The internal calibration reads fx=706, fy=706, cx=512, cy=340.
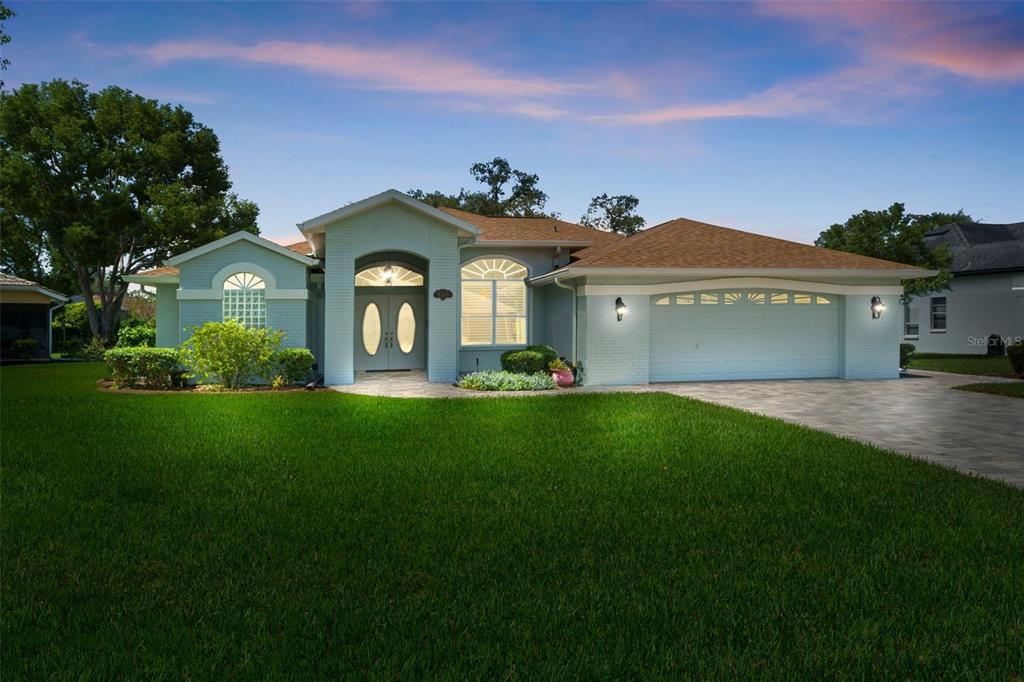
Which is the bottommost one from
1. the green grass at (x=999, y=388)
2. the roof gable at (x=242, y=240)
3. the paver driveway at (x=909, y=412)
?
the paver driveway at (x=909, y=412)

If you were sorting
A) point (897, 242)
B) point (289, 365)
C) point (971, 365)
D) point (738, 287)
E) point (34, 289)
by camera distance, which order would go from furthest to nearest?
point (897, 242) < point (34, 289) < point (971, 365) < point (738, 287) < point (289, 365)

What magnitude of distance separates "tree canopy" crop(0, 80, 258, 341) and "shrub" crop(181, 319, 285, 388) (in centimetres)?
1542

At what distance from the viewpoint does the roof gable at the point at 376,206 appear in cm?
1606

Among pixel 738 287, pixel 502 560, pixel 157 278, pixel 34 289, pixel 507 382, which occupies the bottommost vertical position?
pixel 502 560

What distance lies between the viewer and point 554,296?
19.4 metres

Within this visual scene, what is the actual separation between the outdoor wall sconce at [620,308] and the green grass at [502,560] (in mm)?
7584

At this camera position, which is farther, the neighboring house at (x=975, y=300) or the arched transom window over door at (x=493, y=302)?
the neighboring house at (x=975, y=300)

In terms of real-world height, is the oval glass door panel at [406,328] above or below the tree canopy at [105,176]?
below

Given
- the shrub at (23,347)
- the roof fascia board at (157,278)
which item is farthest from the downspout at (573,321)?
the shrub at (23,347)

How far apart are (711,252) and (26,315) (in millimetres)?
26876

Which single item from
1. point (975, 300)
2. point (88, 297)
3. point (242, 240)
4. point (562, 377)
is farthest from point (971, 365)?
point (88, 297)

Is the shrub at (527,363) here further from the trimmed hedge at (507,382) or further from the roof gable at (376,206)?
the roof gable at (376,206)

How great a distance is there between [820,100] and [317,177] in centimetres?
1506

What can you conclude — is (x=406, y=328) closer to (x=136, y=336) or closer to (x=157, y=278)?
(x=157, y=278)
